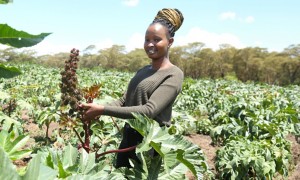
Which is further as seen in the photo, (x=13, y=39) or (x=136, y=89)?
(x=136, y=89)

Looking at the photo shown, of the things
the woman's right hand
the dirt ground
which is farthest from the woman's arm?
the dirt ground

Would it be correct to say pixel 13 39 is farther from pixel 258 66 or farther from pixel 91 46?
pixel 91 46

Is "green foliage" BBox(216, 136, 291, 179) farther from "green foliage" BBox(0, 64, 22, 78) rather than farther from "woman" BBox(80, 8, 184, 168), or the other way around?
"green foliage" BBox(0, 64, 22, 78)

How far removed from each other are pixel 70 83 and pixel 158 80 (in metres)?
0.73

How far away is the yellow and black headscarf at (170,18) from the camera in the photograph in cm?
217

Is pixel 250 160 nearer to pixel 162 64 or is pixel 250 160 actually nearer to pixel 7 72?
pixel 162 64

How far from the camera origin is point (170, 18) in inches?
85.7

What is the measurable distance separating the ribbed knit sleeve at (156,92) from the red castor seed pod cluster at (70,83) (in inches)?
16.7

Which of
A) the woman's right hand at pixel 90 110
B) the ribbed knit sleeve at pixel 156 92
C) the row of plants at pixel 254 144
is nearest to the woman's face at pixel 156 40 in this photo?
the ribbed knit sleeve at pixel 156 92

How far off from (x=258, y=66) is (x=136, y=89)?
5380cm

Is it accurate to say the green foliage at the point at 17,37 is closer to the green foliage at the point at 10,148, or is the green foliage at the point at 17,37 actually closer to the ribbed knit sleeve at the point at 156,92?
the green foliage at the point at 10,148

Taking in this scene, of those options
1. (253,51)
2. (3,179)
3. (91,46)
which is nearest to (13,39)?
(3,179)

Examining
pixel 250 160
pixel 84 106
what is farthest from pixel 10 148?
pixel 250 160

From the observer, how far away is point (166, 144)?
66.1 inches
